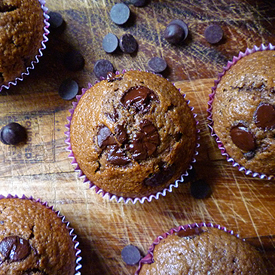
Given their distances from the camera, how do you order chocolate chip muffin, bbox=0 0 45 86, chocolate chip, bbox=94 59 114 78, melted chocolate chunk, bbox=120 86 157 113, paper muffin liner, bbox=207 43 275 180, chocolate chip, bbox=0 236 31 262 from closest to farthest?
chocolate chip, bbox=0 236 31 262
melted chocolate chunk, bbox=120 86 157 113
chocolate chip muffin, bbox=0 0 45 86
paper muffin liner, bbox=207 43 275 180
chocolate chip, bbox=94 59 114 78

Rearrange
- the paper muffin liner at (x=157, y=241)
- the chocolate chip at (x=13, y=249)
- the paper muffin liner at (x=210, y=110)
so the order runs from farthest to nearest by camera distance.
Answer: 1. the paper muffin liner at (x=210, y=110)
2. the paper muffin liner at (x=157, y=241)
3. the chocolate chip at (x=13, y=249)

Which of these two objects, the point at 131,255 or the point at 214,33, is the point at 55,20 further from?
the point at 131,255

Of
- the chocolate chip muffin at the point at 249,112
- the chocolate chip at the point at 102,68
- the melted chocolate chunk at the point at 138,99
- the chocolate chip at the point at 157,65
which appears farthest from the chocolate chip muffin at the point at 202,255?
the chocolate chip at the point at 102,68

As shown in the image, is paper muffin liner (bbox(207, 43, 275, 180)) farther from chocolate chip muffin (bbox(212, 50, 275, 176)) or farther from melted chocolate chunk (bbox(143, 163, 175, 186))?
melted chocolate chunk (bbox(143, 163, 175, 186))

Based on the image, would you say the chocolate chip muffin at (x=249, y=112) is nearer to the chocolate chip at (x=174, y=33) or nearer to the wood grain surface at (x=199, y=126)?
the wood grain surface at (x=199, y=126)

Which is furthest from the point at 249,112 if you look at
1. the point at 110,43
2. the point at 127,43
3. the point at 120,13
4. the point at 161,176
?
the point at 120,13

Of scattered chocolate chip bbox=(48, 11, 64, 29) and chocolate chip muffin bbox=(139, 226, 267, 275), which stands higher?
scattered chocolate chip bbox=(48, 11, 64, 29)

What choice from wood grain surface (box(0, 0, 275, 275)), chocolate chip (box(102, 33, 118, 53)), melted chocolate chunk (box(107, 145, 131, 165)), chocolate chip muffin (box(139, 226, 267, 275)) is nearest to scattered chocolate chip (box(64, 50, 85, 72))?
wood grain surface (box(0, 0, 275, 275))

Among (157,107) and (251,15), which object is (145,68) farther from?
(251,15)
